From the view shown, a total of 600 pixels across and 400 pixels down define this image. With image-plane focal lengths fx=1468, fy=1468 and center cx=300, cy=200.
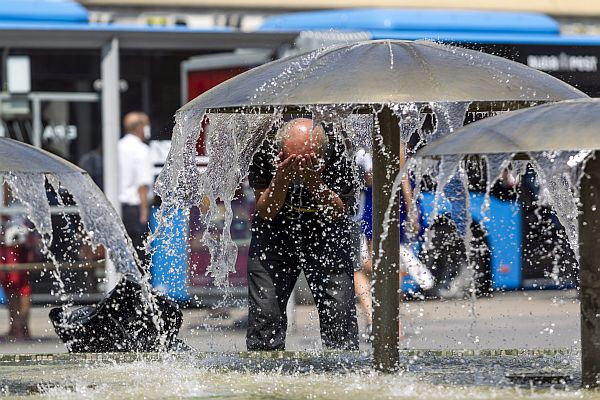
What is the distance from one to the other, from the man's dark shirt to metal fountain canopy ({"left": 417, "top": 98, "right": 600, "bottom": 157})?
1624 millimetres

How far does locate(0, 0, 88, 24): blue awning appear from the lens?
13094 mm

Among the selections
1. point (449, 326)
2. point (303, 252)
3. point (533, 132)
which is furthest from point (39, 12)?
point (533, 132)

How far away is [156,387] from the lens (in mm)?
5859

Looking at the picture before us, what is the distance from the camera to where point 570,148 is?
482cm

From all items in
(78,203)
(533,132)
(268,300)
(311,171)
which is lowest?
(268,300)

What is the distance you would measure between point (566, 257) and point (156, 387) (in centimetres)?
991

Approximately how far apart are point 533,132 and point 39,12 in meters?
8.93

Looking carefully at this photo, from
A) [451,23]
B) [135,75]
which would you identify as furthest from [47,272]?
[451,23]

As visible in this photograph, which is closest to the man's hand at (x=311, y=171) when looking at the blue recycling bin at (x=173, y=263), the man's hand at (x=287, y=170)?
the man's hand at (x=287, y=170)

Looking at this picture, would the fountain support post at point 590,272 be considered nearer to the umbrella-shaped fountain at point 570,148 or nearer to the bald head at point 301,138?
the umbrella-shaped fountain at point 570,148

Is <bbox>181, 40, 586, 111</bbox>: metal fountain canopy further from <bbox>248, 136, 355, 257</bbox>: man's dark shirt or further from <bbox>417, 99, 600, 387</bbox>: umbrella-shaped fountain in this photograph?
<bbox>248, 136, 355, 257</bbox>: man's dark shirt

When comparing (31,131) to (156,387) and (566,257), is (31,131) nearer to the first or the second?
(566,257)

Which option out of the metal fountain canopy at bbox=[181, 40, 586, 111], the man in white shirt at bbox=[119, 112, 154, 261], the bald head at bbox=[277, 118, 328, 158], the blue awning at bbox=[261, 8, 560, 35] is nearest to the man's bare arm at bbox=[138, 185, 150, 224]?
the man in white shirt at bbox=[119, 112, 154, 261]

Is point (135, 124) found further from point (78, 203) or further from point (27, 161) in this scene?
point (27, 161)
